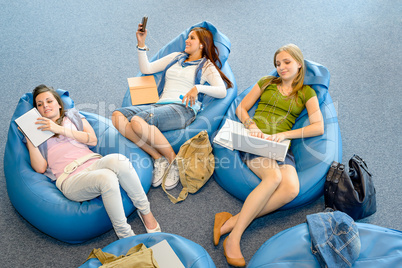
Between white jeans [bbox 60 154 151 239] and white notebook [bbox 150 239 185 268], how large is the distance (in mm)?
285

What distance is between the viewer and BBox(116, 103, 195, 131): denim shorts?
269cm

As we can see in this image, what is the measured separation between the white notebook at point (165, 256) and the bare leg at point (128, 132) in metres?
0.74

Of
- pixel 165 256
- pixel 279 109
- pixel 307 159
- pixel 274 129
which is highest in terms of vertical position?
pixel 279 109

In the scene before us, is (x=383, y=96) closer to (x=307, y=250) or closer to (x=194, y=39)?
(x=194, y=39)

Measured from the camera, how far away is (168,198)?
2.65 m

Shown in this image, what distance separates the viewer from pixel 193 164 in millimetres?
2629

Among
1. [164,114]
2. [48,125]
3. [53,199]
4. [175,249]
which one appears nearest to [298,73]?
[164,114]

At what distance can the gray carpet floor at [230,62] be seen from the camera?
251 centimetres

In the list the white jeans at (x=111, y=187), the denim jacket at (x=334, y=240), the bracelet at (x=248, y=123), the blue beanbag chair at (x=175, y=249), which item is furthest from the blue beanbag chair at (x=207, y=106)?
the denim jacket at (x=334, y=240)

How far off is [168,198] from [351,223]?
3.77ft

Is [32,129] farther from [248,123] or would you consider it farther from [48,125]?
[248,123]

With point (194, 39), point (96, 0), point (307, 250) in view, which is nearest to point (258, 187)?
point (307, 250)

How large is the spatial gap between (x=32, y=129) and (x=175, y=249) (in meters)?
1.13

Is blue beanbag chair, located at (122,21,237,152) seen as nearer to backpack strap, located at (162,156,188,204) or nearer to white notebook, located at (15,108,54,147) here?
backpack strap, located at (162,156,188,204)
